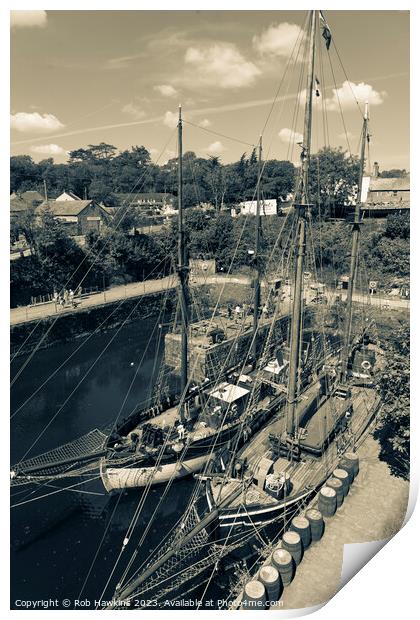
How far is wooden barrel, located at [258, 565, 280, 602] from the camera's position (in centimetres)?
1148

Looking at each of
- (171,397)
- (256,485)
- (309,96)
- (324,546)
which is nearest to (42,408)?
(171,397)

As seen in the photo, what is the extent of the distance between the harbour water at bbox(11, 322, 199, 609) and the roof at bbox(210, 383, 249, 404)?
4278mm

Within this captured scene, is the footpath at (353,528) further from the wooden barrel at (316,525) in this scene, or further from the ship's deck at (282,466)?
the ship's deck at (282,466)

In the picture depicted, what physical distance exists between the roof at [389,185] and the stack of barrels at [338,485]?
49129mm

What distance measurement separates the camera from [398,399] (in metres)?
16.0

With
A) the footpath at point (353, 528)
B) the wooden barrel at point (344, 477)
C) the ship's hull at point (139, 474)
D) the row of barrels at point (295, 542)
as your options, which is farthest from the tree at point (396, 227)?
the ship's hull at point (139, 474)

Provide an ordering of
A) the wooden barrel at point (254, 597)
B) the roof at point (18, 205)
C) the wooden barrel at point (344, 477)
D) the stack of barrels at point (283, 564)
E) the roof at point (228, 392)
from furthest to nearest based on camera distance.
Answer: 1. the roof at point (18, 205)
2. the roof at point (228, 392)
3. the wooden barrel at point (344, 477)
4. the stack of barrels at point (283, 564)
5. the wooden barrel at point (254, 597)

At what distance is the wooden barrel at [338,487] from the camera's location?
14.8m

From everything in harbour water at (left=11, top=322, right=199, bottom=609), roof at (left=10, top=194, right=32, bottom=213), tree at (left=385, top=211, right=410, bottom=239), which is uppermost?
roof at (left=10, top=194, right=32, bottom=213)

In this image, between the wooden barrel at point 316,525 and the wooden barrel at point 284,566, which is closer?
the wooden barrel at point 284,566

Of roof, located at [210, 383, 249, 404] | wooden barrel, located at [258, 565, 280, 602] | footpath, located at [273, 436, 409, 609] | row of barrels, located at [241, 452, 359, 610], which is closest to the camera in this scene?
row of barrels, located at [241, 452, 359, 610]

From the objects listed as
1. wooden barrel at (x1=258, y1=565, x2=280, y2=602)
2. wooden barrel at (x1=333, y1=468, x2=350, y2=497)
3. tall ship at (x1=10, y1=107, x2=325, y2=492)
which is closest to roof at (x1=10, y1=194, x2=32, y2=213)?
tall ship at (x1=10, y1=107, x2=325, y2=492)

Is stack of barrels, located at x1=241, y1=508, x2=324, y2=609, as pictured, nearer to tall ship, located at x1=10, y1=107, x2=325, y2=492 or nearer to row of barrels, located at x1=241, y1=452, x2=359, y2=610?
row of barrels, located at x1=241, y1=452, x2=359, y2=610

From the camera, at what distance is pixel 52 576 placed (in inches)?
596
